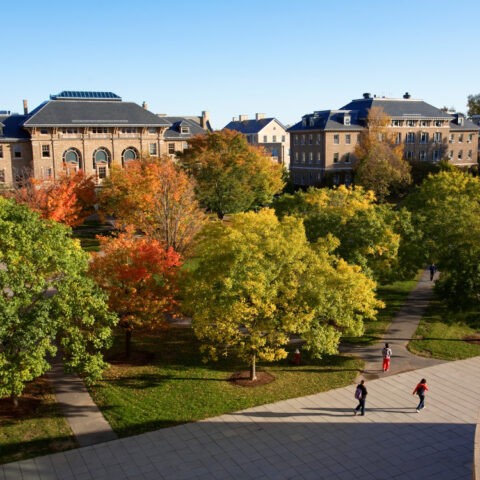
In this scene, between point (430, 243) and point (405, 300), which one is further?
point (405, 300)

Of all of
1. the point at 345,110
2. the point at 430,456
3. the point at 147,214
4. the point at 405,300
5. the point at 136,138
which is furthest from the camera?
the point at 345,110

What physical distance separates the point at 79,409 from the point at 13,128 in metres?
55.6

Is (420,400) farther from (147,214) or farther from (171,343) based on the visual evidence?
(147,214)

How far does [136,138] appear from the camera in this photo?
7162cm

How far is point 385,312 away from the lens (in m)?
32.5

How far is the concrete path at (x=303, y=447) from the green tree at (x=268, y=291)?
285cm

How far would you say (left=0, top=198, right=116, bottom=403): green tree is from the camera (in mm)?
17828

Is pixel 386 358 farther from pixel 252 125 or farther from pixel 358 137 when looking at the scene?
pixel 252 125

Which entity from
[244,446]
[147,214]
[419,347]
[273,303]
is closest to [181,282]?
[273,303]

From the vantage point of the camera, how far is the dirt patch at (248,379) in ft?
74.4

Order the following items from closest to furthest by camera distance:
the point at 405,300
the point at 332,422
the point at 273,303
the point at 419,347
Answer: the point at 332,422, the point at 273,303, the point at 419,347, the point at 405,300

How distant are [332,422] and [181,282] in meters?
9.12

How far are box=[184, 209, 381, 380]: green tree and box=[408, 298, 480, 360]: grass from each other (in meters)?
5.86

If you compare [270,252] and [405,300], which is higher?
[270,252]
